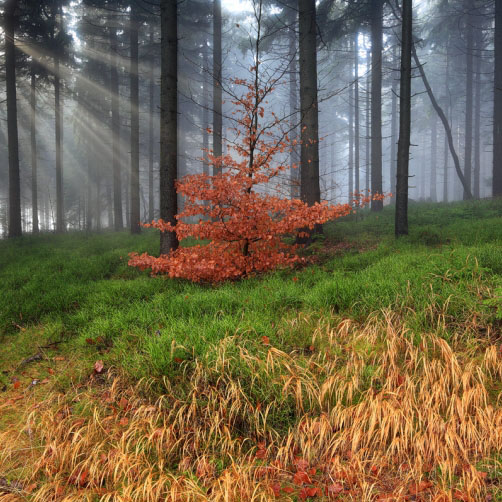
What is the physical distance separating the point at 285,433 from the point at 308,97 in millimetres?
7910

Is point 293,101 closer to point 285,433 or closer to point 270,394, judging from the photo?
point 270,394

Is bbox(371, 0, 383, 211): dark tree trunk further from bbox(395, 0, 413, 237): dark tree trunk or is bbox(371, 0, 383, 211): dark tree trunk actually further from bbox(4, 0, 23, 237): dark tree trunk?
bbox(4, 0, 23, 237): dark tree trunk

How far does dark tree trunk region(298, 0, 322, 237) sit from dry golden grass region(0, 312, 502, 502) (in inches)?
220

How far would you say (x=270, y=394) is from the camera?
3031 mm

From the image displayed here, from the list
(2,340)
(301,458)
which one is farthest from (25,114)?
(301,458)

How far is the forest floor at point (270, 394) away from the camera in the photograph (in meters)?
2.42

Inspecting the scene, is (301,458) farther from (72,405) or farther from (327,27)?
(327,27)

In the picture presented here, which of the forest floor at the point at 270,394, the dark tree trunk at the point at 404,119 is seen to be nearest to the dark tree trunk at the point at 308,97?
the dark tree trunk at the point at 404,119

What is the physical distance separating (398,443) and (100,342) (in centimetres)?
342

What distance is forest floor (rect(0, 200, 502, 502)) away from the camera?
242cm

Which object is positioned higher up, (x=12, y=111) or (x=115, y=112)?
(x=115, y=112)

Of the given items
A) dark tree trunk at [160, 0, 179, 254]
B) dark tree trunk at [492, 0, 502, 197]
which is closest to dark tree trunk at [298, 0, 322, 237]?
dark tree trunk at [160, 0, 179, 254]

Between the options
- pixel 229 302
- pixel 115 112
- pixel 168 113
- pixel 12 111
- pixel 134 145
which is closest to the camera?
pixel 229 302

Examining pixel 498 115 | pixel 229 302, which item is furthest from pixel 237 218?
pixel 498 115
